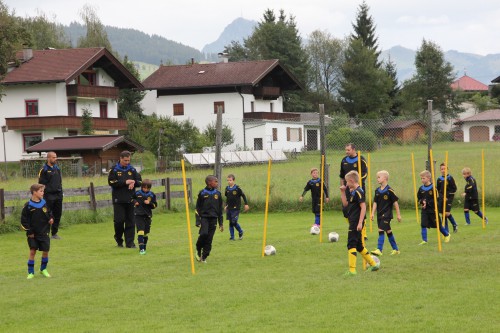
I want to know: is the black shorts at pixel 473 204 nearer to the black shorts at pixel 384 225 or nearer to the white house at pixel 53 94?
the black shorts at pixel 384 225

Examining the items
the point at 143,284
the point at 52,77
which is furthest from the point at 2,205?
the point at 52,77

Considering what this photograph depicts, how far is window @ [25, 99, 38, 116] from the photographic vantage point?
221 feet

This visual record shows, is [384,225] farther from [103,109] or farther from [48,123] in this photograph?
[103,109]

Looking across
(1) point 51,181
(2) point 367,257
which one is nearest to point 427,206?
(2) point 367,257

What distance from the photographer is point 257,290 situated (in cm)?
1209

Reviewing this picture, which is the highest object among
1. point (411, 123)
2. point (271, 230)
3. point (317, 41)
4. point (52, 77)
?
point (317, 41)

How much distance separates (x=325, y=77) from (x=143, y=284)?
114 m

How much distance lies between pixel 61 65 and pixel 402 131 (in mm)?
43913

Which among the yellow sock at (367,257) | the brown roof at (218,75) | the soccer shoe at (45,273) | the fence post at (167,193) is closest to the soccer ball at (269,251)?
the yellow sock at (367,257)

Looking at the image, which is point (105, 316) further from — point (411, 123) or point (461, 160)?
point (461, 160)

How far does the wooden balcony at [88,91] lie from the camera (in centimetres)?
6662

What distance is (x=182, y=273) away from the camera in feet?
47.0

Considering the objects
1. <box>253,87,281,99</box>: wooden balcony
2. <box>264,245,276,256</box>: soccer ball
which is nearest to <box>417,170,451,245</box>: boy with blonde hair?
<box>264,245,276,256</box>: soccer ball

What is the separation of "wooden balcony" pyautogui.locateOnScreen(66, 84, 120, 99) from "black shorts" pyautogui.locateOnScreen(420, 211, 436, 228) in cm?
5263
